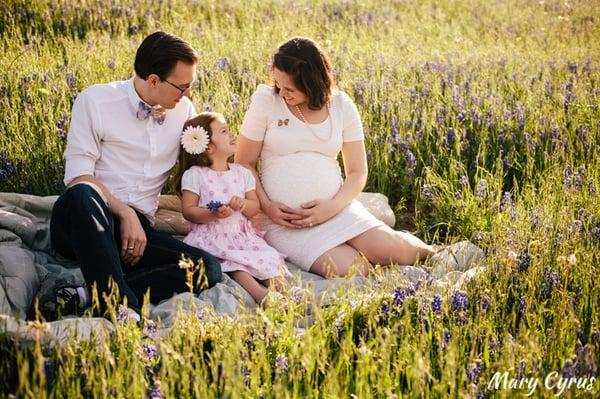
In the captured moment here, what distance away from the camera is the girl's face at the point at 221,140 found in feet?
12.7

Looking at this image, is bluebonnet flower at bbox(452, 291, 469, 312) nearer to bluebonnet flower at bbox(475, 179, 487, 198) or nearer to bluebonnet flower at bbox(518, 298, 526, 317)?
bluebonnet flower at bbox(518, 298, 526, 317)

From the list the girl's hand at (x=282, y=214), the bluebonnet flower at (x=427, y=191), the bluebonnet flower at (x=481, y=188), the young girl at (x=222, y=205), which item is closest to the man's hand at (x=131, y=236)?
the young girl at (x=222, y=205)

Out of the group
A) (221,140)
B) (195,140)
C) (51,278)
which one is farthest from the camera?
(221,140)

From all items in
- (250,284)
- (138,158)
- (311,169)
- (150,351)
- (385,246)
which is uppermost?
(138,158)

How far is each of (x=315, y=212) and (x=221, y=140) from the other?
0.66 meters

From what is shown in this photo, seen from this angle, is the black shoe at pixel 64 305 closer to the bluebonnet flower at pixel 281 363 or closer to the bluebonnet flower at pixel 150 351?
the bluebonnet flower at pixel 150 351

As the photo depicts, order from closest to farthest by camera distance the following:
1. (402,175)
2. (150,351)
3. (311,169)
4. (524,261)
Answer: (150,351) < (524,261) < (311,169) < (402,175)

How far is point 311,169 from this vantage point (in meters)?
4.12

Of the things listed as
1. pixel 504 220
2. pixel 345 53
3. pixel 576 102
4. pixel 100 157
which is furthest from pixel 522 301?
pixel 345 53

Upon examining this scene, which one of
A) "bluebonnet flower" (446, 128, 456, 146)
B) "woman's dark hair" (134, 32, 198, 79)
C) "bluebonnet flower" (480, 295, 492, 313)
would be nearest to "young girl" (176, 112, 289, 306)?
"woman's dark hair" (134, 32, 198, 79)

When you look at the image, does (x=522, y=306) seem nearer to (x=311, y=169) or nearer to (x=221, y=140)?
(x=311, y=169)

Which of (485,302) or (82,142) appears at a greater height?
(82,142)

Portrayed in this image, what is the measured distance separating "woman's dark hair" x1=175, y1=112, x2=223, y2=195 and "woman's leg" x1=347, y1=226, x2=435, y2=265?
3.11ft

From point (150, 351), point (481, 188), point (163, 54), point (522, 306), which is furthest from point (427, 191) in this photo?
point (150, 351)
